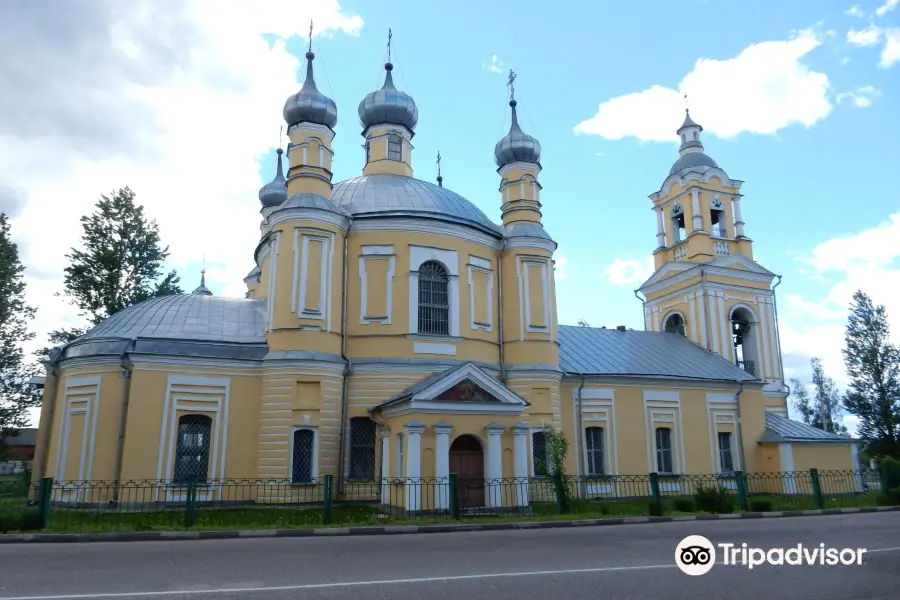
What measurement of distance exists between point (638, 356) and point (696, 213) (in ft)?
27.5

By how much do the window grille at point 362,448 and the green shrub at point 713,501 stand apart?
905 cm

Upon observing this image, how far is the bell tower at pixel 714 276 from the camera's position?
3019 centimetres

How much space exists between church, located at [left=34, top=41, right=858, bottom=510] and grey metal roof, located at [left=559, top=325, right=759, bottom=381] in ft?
0.37

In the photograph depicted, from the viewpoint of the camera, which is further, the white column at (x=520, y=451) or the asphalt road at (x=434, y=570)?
the white column at (x=520, y=451)

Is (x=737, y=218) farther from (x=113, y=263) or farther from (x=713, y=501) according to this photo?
(x=113, y=263)

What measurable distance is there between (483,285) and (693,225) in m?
13.9

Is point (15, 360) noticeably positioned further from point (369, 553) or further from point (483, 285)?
point (369, 553)

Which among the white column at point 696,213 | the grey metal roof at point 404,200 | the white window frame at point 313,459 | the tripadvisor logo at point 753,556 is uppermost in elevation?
the white column at point 696,213

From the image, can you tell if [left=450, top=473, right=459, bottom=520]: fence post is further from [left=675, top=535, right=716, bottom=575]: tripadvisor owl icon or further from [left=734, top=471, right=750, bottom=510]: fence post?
[left=734, top=471, right=750, bottom=510]: fence post

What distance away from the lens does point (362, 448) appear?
63.6 feet

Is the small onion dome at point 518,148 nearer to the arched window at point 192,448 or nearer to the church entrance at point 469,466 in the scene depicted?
the church entrance at point 469,466

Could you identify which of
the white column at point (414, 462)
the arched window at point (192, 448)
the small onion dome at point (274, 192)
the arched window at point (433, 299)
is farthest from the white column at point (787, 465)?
the small onion dome at point (274, 192)

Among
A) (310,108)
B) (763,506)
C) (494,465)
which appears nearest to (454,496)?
(494,465)

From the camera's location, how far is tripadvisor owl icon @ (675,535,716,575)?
8.18m
